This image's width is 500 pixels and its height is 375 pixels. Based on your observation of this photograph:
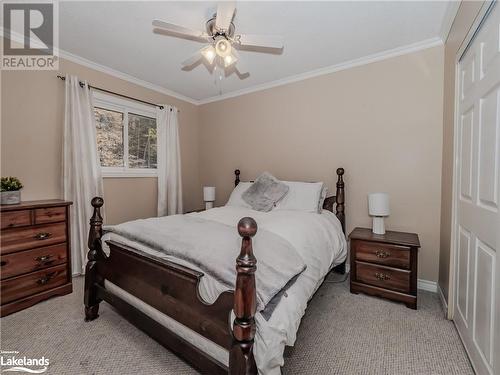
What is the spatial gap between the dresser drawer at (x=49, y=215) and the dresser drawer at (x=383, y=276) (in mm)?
3002

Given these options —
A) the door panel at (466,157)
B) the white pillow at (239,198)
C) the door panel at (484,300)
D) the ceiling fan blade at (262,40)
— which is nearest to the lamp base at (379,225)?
the door panel at (466,157)

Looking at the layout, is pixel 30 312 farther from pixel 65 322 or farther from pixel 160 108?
pixel 160 108

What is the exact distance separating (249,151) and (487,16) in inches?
111

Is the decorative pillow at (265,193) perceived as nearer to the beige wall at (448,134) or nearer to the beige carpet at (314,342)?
the beige carpet at (314,342)

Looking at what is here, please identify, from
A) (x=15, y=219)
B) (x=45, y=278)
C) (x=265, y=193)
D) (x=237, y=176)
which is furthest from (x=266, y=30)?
(x=45, y=278)

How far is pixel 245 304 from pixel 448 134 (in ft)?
7.72

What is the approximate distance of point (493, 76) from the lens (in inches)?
50.9

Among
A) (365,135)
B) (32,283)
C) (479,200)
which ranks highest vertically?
(365,135)

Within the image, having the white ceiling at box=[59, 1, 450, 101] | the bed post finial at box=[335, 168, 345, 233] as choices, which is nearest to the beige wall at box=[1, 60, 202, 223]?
the white ceiling at box=[59, 1, 450, 101]

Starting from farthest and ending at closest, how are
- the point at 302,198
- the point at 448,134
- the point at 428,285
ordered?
1. the point at 302,198
2. the point at 428,285
3. the point at 448,134

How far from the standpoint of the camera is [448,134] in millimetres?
2156

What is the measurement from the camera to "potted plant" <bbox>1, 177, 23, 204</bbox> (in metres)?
2.14

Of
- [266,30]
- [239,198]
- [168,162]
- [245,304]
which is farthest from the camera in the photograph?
[168,162]

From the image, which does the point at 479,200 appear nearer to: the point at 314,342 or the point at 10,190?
the point at 314,342
